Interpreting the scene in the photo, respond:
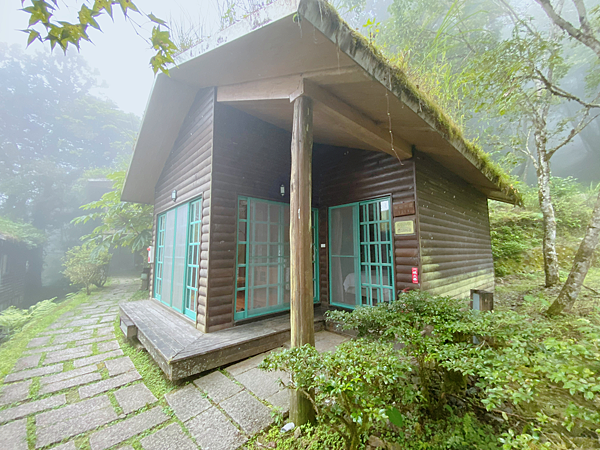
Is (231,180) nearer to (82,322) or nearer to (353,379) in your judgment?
(353,379)

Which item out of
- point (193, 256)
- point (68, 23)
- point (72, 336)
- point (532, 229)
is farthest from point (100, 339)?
point (532, 229)

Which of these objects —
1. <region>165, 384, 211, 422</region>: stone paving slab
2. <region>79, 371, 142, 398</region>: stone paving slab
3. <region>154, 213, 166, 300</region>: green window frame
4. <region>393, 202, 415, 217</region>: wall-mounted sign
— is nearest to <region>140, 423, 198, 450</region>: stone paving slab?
<region>165, 384, 211, 422</region>: stone paving slab

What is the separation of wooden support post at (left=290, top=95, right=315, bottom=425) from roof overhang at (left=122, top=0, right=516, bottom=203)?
51cm

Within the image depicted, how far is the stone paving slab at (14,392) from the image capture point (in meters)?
2.60

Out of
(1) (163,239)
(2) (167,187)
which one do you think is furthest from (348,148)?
(1) (163,239)

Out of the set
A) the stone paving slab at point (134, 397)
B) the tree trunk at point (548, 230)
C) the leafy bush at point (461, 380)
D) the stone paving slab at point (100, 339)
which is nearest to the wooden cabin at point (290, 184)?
the stone paving slab at point (134, 397)

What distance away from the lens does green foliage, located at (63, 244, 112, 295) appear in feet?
29.6

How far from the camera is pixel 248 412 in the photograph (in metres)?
2.22

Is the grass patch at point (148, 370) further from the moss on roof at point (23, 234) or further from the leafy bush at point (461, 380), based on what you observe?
the moss on roof at point (23, 234)

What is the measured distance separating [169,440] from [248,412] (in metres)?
0.64

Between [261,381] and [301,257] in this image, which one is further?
[261,381]

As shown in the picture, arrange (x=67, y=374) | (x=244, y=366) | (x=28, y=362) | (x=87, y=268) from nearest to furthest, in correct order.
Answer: (x=244, y=366) → (x=67, y=374) → (x=28, y=362) → (x=87, y=268)

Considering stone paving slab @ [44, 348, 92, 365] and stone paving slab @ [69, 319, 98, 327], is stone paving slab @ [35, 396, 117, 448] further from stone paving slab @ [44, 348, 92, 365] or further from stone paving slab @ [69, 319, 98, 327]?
stone paving slab @ [69, 319, 98, 327]

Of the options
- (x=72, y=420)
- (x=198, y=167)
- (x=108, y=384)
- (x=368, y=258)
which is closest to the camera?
(x=72, y=420)
